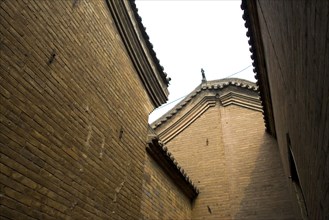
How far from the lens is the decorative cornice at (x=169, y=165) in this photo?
21.3 ft

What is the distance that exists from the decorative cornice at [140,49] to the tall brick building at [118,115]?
0.08 ft

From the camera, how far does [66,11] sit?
4273 mm

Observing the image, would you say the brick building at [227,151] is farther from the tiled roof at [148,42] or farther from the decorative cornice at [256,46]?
the tiled roof at [148,42]

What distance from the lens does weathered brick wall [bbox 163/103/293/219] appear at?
29.7 feet

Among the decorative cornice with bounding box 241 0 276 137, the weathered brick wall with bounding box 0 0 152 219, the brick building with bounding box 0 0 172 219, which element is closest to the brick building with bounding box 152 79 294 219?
the decorative cornice with bounding box 241 0 276 137

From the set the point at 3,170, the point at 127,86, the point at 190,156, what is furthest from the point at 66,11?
the point at 190,156

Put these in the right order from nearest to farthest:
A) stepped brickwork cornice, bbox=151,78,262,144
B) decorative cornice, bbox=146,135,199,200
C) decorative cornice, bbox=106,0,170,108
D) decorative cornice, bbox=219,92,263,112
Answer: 1. decorative cornice, bbox=106,0,170,108
2. decorative cornice, bbox=146,135,199,200
3. decorative cornice, bbox=219,92,263,112
4. stepped brickwork cornice, bbox=151,78,262,144

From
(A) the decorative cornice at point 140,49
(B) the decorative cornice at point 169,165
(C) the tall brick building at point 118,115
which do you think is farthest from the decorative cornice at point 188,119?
(A) the decorative cornice at point 140,49

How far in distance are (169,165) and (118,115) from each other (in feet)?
8.96

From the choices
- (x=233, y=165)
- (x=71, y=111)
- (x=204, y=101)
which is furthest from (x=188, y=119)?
(x=71, y=111)

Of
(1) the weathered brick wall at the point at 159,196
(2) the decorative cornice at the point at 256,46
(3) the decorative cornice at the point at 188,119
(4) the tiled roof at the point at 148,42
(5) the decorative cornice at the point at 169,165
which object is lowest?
(1) the weathered brick wall at the point at 159,196

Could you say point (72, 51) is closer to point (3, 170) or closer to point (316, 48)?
point (3, 170)

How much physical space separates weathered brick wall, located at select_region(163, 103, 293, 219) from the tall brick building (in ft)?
0.15

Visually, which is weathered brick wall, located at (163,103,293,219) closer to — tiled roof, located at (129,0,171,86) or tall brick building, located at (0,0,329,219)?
tall brick building, located at (0,0,329,219)
